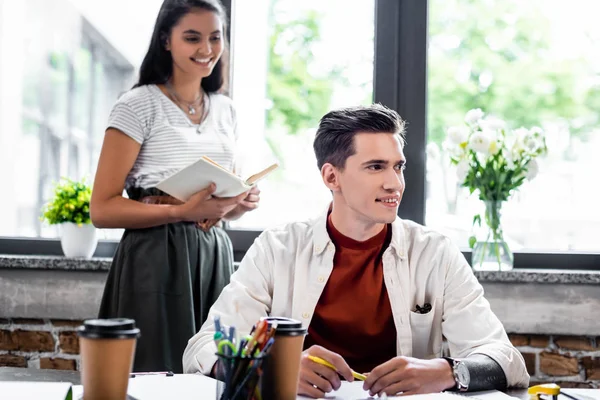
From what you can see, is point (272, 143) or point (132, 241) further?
A: point (272, 143)

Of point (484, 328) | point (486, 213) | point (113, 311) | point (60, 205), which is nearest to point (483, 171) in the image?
point (486, 213)

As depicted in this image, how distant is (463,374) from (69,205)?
6.24ft

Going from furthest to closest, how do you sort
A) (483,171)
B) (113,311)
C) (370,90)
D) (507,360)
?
(370,90), (483,171), (113,311), (507,360)

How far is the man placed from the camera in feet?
5.71

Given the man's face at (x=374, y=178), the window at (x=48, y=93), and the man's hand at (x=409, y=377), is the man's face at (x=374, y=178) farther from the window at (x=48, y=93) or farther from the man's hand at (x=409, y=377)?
the window at (x=48, y=93)

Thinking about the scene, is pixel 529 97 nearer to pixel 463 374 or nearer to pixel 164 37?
pixel 164 37

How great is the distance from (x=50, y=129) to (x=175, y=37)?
1120 millimetres

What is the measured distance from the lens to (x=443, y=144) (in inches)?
110

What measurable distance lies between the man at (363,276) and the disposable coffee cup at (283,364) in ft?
1.66

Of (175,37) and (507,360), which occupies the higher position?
(175,37)

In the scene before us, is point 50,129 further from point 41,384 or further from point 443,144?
point 41,384

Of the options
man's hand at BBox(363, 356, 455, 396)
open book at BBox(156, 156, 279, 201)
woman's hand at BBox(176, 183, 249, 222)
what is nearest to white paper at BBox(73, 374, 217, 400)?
man's hand at BBox(363, 356, 455, 396)

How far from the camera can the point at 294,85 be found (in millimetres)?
3107

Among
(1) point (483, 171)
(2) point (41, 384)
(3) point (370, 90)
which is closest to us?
(2) point (41, 384)
